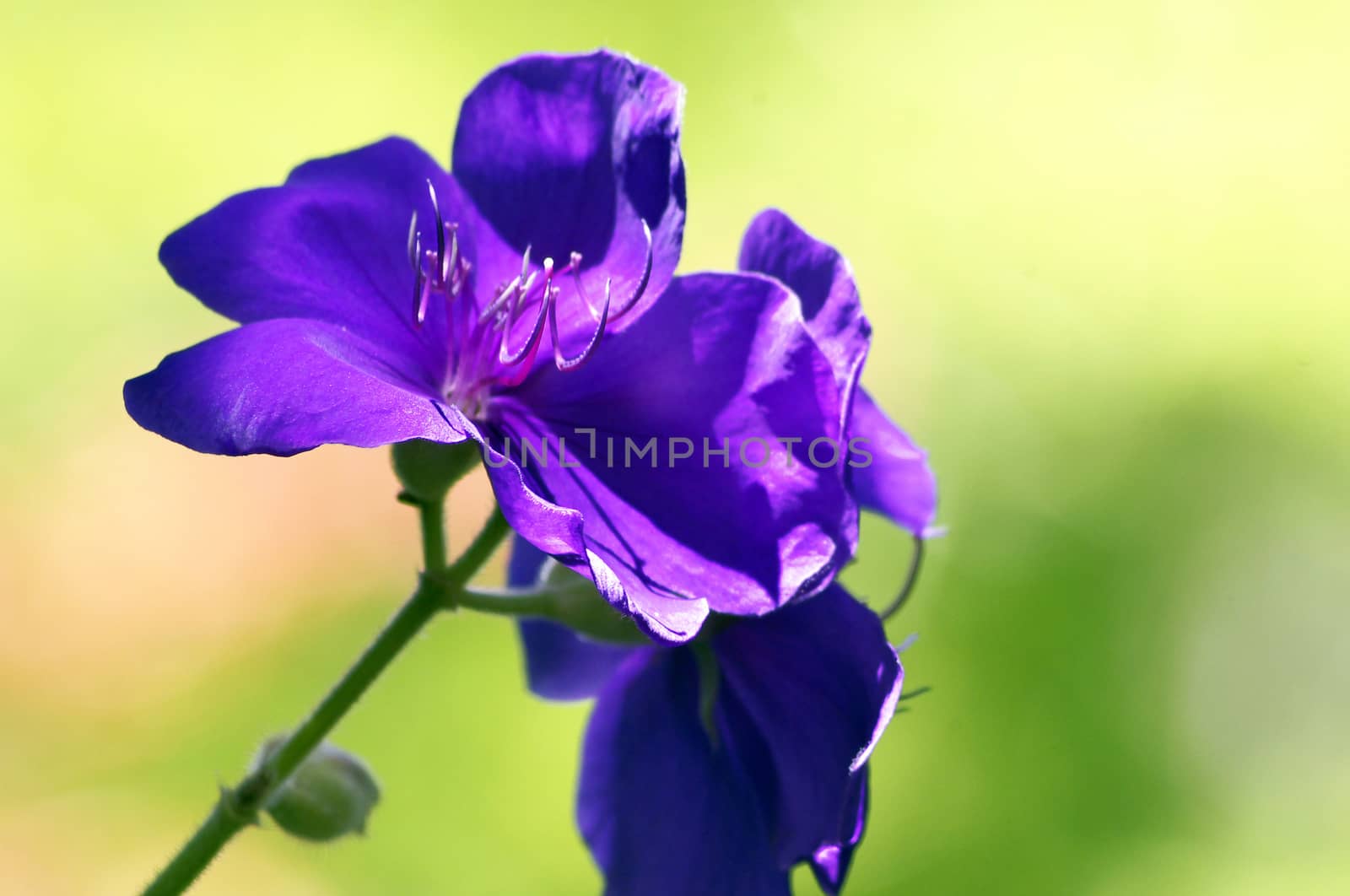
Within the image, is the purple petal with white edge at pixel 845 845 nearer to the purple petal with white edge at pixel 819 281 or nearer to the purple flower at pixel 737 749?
the purple flower at pixel 737 749

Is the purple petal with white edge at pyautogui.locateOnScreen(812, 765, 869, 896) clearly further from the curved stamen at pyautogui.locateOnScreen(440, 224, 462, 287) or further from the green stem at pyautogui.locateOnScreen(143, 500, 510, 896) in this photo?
the curved stamen at pyautogui.locateOnScreen(440, 224, 462, 287)

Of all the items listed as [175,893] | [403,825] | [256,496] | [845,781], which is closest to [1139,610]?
[403,825]

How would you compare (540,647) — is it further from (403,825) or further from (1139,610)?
(1139,610)

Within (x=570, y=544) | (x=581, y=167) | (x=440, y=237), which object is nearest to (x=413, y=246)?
(x=440, y=237)

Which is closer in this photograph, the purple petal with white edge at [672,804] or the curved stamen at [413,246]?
the curved stamen at [413,246]

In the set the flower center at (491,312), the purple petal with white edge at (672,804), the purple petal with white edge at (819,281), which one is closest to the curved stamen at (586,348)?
the flower center at (491,312)

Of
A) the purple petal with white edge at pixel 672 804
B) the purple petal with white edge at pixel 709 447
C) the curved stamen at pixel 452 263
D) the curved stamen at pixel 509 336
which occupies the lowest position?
the purple petal with white edge at pixel 672 804
